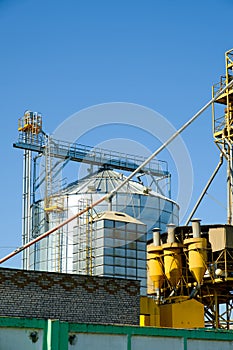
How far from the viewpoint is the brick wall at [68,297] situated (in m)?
20.6

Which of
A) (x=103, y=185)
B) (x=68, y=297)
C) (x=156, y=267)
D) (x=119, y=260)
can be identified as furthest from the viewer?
(x=103, y=185)

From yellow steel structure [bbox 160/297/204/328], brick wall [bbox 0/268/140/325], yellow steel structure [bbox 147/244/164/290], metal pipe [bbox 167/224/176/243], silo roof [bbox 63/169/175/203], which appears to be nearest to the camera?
brick wall [bbox 0/268/140/325]

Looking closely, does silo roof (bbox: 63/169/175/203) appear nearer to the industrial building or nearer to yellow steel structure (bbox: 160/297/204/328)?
the industrial building

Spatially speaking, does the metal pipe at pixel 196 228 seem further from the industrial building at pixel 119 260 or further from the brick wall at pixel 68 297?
the brick wall at pixel 68 297

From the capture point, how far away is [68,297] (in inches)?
848

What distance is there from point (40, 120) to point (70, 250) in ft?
49.7

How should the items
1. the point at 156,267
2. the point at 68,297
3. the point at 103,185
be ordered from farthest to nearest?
the point at 103,185 → the point at 156,267 → the point at 68,297

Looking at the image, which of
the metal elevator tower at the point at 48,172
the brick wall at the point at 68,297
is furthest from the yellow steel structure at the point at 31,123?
the brick wall at the point at 68,297

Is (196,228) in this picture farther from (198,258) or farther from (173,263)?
(173,263)

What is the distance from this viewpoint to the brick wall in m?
20.6

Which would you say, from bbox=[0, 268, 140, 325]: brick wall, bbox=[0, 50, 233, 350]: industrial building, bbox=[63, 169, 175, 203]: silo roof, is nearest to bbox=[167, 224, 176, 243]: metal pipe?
bbox=[0, 50, 233, 350]: industrial building

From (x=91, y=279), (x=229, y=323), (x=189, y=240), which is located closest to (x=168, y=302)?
(x=189, y=240)

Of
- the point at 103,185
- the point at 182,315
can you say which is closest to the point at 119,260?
the point at 182,315

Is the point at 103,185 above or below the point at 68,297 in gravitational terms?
above
